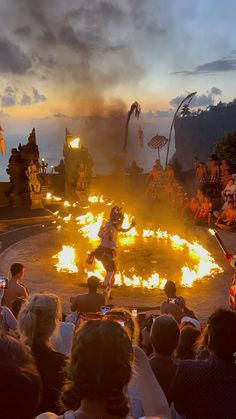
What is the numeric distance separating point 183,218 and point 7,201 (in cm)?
1039

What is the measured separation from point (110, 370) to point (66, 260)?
12.2 metres

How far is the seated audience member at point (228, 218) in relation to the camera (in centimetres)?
1936

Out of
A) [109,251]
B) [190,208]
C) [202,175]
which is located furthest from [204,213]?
[109,251]

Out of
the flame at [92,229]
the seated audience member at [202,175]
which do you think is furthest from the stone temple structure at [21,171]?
the seated audience member at [202,175]

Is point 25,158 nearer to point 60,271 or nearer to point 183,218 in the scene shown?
point 183,218

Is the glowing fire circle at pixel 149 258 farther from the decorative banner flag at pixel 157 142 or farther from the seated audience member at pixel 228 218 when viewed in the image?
the decorative banner flag at pixel 157 142

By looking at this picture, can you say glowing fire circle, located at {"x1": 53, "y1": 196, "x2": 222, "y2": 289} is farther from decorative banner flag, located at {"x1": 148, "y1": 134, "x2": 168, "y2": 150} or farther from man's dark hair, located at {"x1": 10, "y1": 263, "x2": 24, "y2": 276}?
decorative banner flag, located at {"x1": 148, "y1": 134, "x2": 168, "y2": 150}

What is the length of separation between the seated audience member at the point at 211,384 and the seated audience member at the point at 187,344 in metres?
1.63

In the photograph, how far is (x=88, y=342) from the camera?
6.84 feet

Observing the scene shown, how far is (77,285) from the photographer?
38.7ft

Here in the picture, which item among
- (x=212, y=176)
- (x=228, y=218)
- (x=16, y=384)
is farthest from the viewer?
(x=212, y=176)

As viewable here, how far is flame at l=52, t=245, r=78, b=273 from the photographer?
Result: 13164 mm

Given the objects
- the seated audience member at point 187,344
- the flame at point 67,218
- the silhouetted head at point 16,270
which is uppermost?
the seated audience member at point 187,344

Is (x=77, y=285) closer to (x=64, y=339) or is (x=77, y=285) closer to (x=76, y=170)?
(x=64, y=339)
